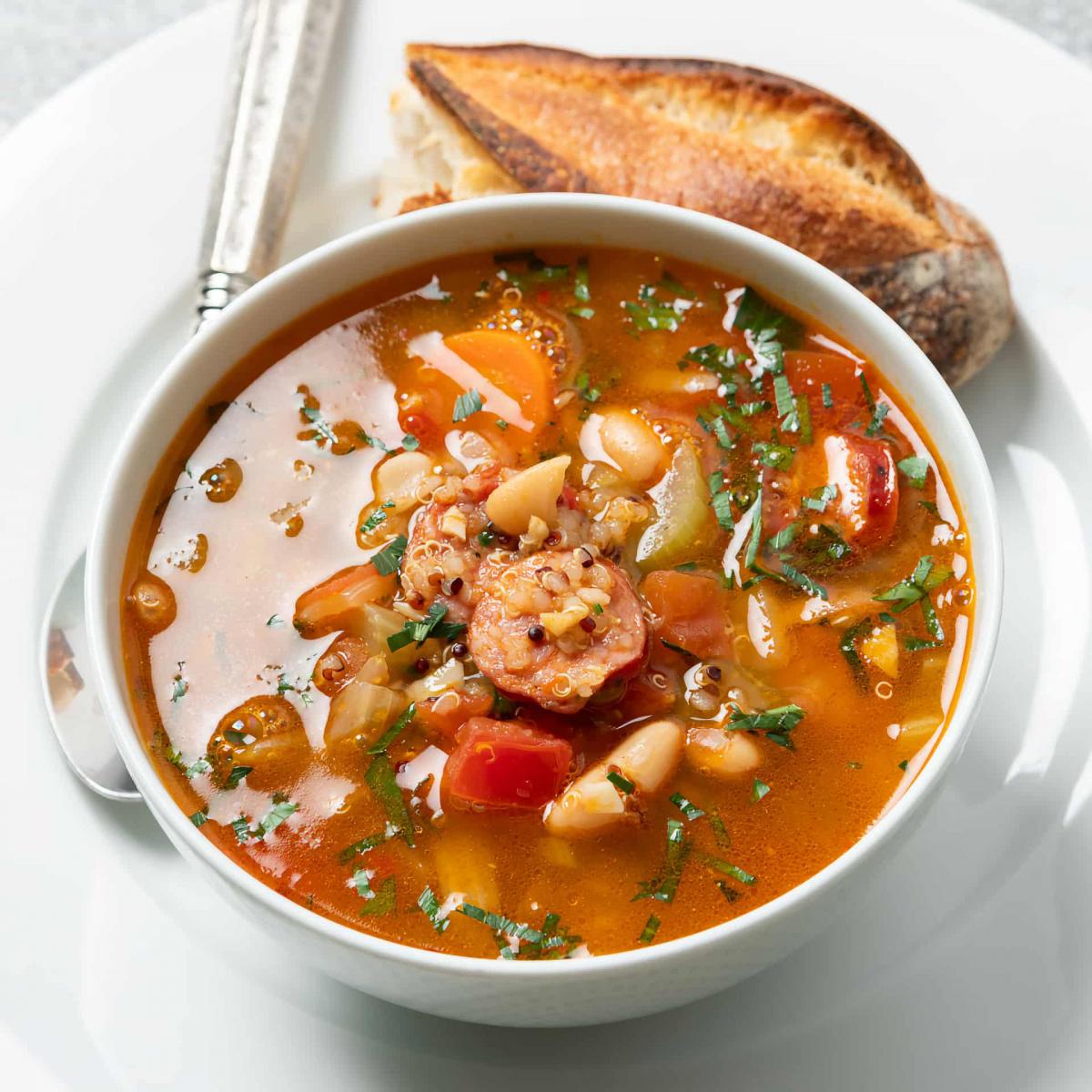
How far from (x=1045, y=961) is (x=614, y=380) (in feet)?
3.97

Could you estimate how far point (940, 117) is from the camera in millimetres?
2695

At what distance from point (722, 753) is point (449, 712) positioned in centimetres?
41

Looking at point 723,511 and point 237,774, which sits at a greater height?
point 723,511

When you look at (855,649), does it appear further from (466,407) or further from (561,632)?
(466,407)

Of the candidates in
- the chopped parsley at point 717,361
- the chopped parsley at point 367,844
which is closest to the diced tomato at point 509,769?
the chopped parsley at point 367,844

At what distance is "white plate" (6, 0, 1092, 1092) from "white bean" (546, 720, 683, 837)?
47 centimetres

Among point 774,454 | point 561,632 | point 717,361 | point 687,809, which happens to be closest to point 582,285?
point 717,361

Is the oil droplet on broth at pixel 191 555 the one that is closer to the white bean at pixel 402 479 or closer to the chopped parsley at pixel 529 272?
the white bean at pixel 402 479

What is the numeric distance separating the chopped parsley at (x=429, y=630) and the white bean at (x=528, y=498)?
165 millimetres

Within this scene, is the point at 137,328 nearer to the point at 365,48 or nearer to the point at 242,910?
the point at 365,48

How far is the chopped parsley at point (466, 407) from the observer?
216 centimetres

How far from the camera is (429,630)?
1.94 metres

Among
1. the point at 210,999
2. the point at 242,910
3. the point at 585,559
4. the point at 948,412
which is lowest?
the point at 210,999

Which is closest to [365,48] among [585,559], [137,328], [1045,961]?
[137,328]
